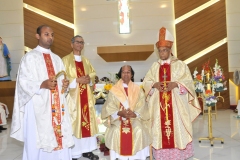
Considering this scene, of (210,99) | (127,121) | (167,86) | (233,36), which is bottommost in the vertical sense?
(127,121)

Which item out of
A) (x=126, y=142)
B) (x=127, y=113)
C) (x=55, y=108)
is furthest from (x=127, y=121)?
(x=55, y=108)

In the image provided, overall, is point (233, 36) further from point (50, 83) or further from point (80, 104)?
point (50, 83)

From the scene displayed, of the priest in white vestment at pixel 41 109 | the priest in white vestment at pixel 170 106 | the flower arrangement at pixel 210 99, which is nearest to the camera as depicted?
A: the priest in white vestment at pixel 41 109

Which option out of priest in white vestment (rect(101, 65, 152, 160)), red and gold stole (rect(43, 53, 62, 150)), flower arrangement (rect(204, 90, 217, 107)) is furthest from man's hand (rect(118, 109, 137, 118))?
flower arrangement (rect(204, 90, 217, 107))

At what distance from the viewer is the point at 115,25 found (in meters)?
9.62

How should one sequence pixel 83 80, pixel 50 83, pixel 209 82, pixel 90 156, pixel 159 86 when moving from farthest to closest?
1. pixel 209 82
2. pixel 90 156
3. pixel 83 80
4. pixel 159 86
5. pixel 50 83

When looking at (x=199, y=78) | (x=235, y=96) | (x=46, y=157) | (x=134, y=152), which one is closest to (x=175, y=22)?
(x=235, y=96)

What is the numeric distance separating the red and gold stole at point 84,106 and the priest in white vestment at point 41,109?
0.86 m

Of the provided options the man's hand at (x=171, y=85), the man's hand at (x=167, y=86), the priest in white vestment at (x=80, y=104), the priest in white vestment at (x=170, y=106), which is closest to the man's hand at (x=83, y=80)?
the priest in white vestment at (x=80, y=104)

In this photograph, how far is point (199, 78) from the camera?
509cm

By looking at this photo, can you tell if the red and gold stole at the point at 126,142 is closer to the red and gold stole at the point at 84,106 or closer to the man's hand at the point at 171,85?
the red and gold stole at the point at 84,106

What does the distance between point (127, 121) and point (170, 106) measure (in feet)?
2.20

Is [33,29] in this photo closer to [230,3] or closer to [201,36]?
[201,36]

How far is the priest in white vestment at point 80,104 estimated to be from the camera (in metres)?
4.11
